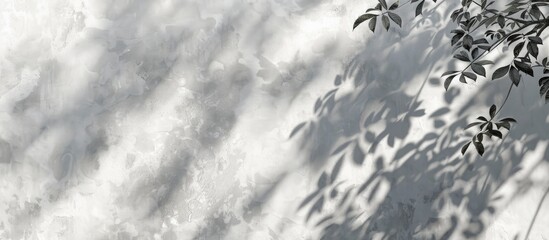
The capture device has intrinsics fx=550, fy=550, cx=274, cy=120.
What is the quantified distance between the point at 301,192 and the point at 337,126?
266 mm

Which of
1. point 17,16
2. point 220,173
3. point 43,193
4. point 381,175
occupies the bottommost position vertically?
point 381,175

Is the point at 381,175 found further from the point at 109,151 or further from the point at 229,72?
the point at 109,151

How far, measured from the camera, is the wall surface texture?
72.8 inches

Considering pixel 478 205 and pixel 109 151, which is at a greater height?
pixel 109 151

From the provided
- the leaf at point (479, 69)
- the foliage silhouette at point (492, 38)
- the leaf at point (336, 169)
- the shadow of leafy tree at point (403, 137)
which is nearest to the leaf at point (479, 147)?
the foliage silhouette at point (492, 38)

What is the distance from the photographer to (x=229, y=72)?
1915 millimetres

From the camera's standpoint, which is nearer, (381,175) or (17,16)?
(17,16)

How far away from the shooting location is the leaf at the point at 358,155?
1.96 m

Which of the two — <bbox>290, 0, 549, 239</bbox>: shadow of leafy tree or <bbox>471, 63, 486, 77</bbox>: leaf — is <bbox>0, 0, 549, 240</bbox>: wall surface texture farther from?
<bbox>471, 63, 486, 77</bbox>: leaf

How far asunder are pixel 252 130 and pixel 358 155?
1.27 ft

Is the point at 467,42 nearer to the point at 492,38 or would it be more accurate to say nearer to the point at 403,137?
the point at 492,38

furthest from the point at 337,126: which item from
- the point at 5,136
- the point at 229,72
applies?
the point at 5,136

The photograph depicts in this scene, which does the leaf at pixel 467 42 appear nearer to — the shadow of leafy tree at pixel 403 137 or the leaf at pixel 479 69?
the leaf at pixel 479 69

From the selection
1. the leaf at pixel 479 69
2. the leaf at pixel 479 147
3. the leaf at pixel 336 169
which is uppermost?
the leaf at pixel 479 69
